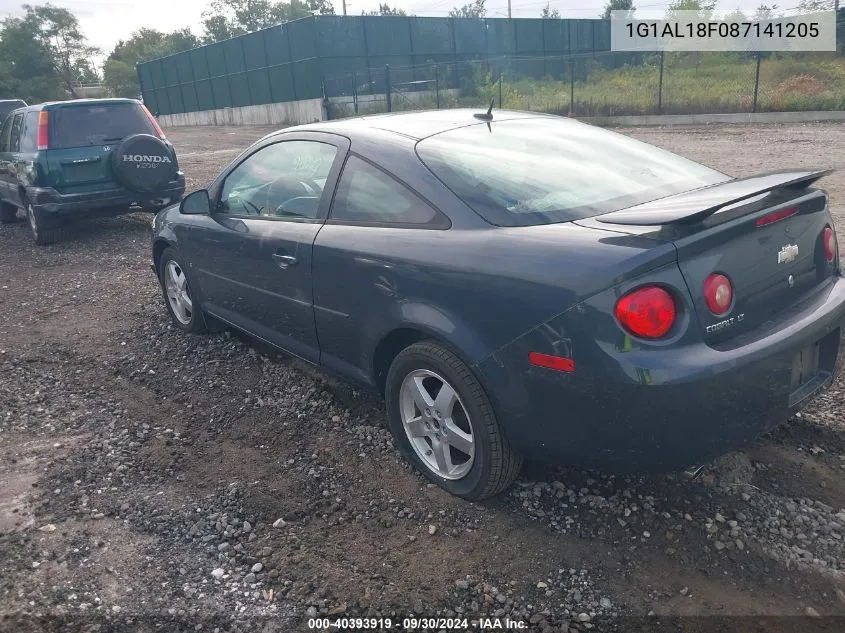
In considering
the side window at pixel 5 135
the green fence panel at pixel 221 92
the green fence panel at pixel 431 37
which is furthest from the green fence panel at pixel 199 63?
the side window at pixel 5 135

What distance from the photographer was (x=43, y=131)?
8.63m

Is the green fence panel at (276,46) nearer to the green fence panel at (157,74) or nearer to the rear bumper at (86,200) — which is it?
the green fence panel at (157,74)

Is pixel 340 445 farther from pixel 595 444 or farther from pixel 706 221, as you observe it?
pixel 706 221

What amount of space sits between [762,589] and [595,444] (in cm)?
76

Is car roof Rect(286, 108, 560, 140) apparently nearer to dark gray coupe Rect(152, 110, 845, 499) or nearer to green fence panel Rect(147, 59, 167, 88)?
dark gray coupe Rect(152, 110, 845, 499)

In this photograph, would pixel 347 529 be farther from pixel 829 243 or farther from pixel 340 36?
pixel 340 36

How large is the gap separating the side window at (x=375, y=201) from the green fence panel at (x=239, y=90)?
34643mm

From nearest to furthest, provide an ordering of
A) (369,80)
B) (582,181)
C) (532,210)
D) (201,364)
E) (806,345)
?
(806,345) → (532,210) → (582,181) → (201,364) → (369,80)

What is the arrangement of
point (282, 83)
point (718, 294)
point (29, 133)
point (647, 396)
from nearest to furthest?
point (647, 396) → point (718, 294) → point (29, 133) → point (282, 83)

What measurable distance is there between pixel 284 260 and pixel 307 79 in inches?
1161

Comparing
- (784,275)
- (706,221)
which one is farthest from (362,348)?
(784,275)

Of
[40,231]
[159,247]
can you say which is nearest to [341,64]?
[40,231]

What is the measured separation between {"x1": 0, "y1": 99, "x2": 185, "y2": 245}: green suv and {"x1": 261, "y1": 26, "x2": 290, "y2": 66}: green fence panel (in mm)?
24765

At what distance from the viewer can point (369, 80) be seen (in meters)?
28.2
